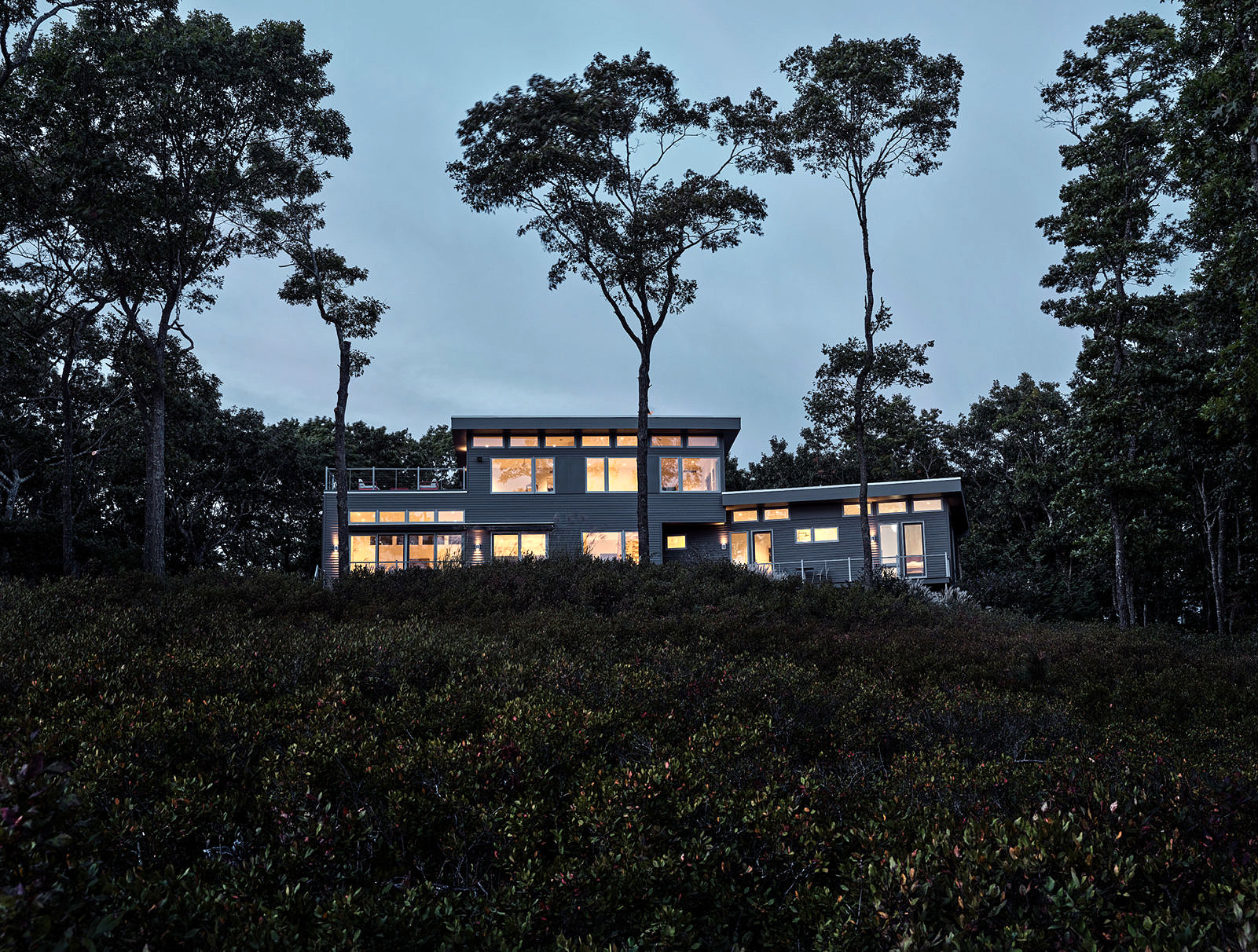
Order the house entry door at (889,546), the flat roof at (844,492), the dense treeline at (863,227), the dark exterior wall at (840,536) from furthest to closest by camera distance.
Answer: the house entry door at (889,546), the dark exterior wall at (840,536), the flat roof at (844,492), the dense treeline at (863,227)

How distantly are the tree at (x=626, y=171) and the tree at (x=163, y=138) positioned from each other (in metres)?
4.45

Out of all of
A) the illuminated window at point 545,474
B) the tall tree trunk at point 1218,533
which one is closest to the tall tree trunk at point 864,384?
the tall tree trunk at point 1218,533

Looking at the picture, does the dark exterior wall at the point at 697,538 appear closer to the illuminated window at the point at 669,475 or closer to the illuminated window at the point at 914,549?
the illuminated window at the point at 669,475

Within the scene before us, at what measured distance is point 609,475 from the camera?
2850cm

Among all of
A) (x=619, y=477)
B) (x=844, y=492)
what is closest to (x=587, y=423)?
(x=619, y=477)

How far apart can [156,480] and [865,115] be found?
20841mm

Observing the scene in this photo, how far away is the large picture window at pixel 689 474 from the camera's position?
93.0 feet

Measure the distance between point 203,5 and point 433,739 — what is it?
2011 cm

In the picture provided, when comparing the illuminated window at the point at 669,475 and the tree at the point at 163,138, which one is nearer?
the tree at the point at 163,138

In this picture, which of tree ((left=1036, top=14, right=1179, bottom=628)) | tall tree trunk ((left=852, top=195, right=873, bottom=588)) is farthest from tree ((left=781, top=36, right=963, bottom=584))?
tree ((left=1036, top=14, right=1179, bottom=628))

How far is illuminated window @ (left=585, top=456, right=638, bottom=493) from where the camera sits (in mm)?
28344

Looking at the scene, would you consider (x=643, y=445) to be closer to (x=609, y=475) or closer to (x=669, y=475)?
(x=669, y=475)

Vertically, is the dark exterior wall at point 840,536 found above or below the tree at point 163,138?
below

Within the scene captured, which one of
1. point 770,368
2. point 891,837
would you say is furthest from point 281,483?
point 770,368
